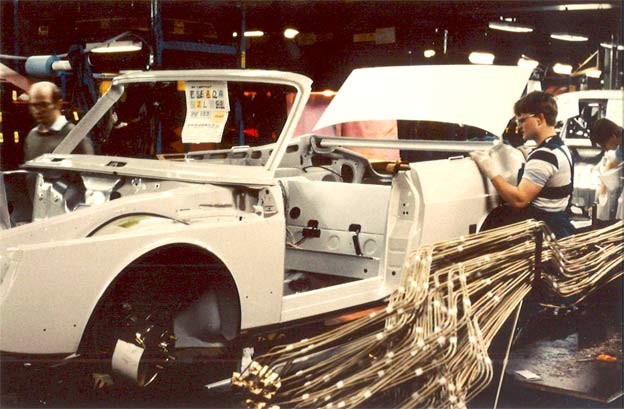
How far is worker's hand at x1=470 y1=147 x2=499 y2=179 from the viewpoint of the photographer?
4.47 meters

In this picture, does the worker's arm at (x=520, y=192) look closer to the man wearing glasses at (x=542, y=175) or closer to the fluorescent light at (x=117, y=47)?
the man wearing glasses at (x=542, y=175)

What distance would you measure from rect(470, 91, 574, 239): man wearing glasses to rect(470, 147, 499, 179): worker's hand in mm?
45

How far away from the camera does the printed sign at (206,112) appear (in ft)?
13.2

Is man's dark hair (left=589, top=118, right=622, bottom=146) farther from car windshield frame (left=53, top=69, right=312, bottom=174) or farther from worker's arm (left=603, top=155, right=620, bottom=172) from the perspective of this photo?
car windshield frame (left=53, top=69, right=312, bottom=174)

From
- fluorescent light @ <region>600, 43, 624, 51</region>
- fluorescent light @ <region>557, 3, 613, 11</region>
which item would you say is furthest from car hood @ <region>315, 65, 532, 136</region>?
fluorescent light @ <region>600, 43, 624, 51</region>

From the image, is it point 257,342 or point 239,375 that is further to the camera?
point 257,342

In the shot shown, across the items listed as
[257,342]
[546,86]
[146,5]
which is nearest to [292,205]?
[257,342]

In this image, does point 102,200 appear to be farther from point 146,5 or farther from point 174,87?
point 146,5

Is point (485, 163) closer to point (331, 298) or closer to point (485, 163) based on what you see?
point (485, 163)

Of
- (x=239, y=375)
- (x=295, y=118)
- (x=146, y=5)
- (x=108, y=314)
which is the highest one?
(x=146, y=5)

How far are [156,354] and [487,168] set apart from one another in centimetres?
243

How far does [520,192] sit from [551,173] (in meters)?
0.22

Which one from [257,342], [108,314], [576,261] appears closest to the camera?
[108,314]

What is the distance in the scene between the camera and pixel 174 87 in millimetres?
4391
